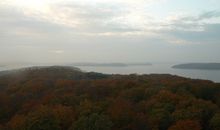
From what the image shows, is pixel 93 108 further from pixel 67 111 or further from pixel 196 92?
pixel 196 92

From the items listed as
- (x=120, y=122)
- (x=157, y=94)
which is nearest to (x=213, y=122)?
(x=120, y=122)

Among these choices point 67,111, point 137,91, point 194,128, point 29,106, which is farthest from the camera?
point 137,91

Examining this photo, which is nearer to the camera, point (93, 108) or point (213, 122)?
point (213, 122)

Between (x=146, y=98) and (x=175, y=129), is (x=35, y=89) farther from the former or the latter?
(x=175, y=129)

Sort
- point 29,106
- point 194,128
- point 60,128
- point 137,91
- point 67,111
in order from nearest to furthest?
point 194,128 < point 60,128 < point 67,111 < point 29,106 < point 137,91

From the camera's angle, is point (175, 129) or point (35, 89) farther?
point (35, 89)

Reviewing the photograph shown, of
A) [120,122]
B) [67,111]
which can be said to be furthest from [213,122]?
[67,111]

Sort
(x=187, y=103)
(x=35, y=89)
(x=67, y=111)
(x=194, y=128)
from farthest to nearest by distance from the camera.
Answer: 1. (x=35, y=89)
2. (x=187, y=103)
3. (x=67, y=111)
4. (x=194, y=128)

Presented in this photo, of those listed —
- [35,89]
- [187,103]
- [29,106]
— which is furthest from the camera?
[35,89]
